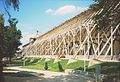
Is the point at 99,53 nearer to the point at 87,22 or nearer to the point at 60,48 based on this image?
the point at 87,22

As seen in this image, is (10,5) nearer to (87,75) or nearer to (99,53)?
(87,75)

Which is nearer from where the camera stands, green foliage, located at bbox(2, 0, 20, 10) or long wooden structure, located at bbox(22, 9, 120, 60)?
green foliage, located at bbox(2, 0, 20, 10)

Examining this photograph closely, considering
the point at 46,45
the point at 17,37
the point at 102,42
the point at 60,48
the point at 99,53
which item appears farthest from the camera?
the point at 17,37

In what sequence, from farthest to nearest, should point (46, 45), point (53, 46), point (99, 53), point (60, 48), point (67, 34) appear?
point (46, 45) < point (53, 46) < point (60, 48) < point (67, 34) < point (99, 53)

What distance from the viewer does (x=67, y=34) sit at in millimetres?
58000

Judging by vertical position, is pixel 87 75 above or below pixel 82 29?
below

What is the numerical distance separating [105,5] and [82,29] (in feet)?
78.0

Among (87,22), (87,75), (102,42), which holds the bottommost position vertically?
(87,75)

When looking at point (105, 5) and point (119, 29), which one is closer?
point (105, 5)

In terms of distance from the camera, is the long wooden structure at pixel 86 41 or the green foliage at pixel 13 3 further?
the long wooden structure at pixel 86 41

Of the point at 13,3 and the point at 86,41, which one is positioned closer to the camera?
the point at 13,3

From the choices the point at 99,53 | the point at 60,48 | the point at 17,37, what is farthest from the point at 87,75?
the point at 17,37

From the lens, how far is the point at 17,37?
84750 millimetres

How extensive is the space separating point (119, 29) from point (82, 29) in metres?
15.5
